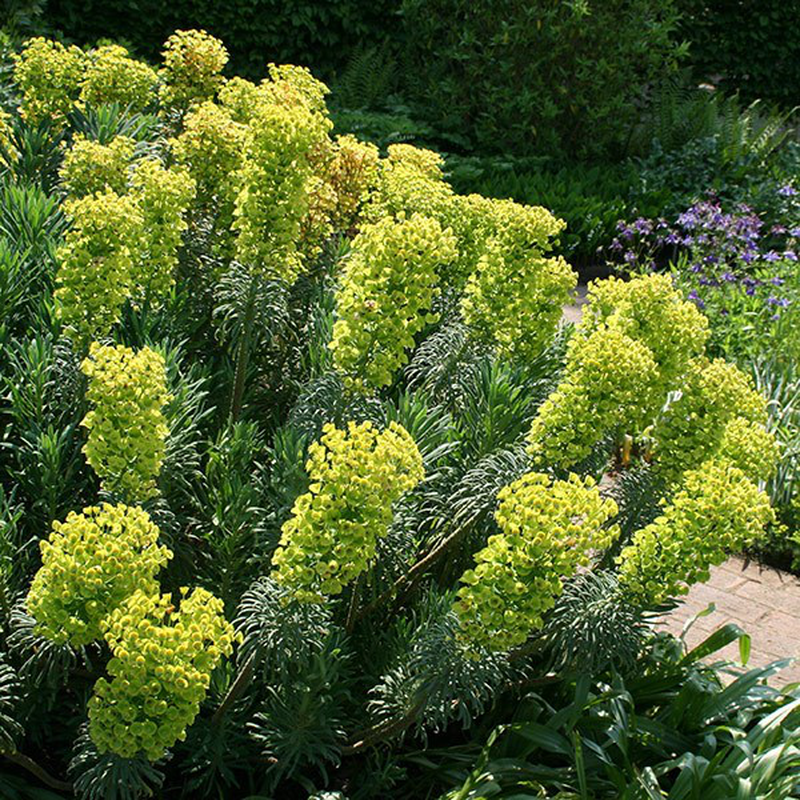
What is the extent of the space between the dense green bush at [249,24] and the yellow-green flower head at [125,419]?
8455 mm

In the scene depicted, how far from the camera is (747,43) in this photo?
13.0 meters

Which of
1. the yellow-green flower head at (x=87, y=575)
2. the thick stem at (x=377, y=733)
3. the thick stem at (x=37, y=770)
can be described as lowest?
the thick stem at (x=37, y=770)

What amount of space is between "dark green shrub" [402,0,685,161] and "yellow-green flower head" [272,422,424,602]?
26.2 feet

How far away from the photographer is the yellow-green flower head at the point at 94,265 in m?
2.80

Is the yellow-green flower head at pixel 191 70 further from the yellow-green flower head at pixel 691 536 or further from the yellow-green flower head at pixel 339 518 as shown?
the yellow-green flower head at pixel 691 536

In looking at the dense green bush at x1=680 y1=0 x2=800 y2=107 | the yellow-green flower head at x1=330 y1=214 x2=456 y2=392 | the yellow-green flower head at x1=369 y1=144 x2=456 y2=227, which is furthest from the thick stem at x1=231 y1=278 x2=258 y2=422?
the dense green bush at x1=680 y1=0 x2=800 y2=107

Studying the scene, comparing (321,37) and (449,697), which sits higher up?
(321,37)

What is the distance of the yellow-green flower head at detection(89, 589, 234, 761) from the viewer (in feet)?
6.50

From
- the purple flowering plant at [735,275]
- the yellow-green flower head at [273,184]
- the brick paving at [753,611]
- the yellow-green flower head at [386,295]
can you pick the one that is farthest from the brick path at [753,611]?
the yellow-green flower head at [273,184]

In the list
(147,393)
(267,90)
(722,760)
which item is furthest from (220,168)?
(722,760)

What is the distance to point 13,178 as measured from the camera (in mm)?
4074

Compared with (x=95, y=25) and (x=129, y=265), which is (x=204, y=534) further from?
(x=95, y=25)

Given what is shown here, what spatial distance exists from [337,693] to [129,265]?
1.29 meters

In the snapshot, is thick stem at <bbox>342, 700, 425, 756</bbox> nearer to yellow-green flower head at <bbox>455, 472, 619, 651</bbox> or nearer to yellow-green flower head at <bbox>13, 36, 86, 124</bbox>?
yellow-green flower head at <bbox>455, 472, 619, 651</bbox>
